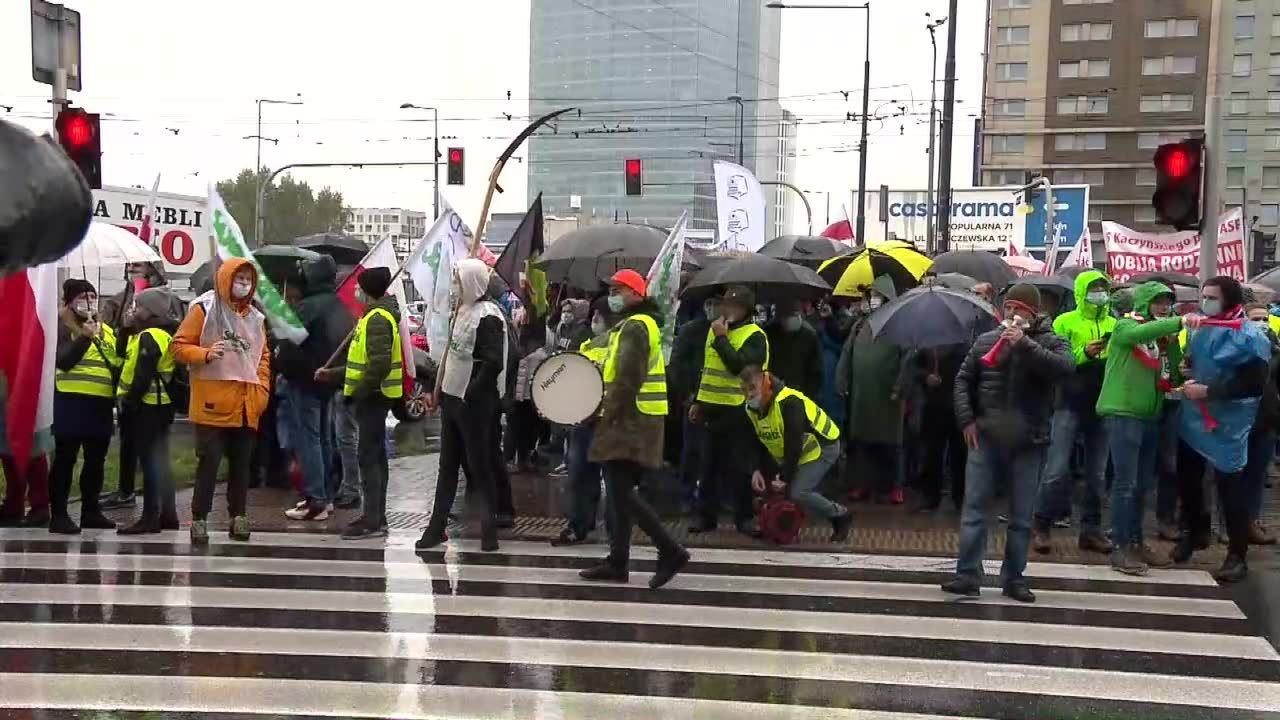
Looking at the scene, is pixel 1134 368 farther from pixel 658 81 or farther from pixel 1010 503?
pixel 658 81

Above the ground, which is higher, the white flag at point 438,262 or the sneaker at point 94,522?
the white flag at point 438,262

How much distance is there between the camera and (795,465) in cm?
946

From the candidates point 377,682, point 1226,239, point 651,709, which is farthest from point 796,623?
point 1226,239

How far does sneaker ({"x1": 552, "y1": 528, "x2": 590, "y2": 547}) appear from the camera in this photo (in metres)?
9.61

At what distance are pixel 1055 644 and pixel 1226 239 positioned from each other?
8381 mm

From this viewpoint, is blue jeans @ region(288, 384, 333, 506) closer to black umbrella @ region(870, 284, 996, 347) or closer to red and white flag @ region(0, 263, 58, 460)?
black umbrella @ region(870, 284, 996, 347)

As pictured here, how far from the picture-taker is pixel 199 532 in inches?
372

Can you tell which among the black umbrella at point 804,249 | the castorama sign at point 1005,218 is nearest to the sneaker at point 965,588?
the black umbrella at point 804,249

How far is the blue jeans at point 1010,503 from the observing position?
795 centimetres

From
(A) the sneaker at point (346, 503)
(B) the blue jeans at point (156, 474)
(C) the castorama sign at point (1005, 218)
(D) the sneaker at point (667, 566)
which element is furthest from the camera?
(C) the castorama sign at point (1005, 218)

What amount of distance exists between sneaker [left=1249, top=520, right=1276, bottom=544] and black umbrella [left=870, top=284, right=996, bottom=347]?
2405 millimetres

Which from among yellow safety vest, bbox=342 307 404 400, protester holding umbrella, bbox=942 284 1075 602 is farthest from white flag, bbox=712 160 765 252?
protester holding umbrella, bbox=942 284 1075 602

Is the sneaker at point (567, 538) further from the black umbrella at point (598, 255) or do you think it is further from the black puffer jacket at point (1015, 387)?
the black umbrella at point (598, 255)

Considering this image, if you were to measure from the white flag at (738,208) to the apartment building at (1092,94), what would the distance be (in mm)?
64092
